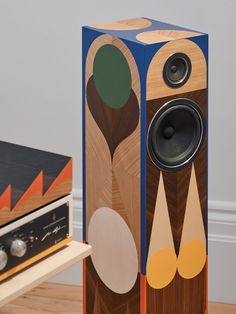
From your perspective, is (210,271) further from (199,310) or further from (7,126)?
(7,126)

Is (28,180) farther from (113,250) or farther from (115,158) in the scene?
(113,250)

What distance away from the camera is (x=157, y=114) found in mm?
1952

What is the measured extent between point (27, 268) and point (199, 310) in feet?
2.43

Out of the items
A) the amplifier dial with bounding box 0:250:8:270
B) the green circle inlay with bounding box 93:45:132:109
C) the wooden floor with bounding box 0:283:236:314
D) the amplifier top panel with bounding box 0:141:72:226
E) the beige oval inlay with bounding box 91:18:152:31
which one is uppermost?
the beige oval inlay with bounding box 91:18:152:31

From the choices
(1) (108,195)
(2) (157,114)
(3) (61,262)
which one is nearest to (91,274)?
(1) (108,195)

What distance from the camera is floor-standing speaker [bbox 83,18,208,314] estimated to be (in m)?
1.95

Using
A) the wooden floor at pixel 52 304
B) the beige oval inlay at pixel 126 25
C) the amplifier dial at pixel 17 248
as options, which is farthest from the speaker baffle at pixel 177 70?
the wooden floor at pixel 52 304

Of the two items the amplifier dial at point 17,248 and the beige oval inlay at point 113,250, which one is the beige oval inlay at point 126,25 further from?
the amplifier dial at point 17,248

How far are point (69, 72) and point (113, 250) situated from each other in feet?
2.12

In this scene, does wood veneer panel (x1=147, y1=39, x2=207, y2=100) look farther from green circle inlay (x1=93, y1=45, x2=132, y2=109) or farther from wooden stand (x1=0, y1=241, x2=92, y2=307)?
wooden stand (x1=0, y1=241, x2=92, y2=307)

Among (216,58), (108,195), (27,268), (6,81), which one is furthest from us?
(6,81)

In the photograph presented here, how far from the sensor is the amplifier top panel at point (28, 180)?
1494 millimetres

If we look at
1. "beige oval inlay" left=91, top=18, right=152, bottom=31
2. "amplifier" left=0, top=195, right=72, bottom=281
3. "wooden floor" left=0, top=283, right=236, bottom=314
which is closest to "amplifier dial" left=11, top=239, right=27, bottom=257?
"amplifier" left=0, top=195, right=72, bottom=281

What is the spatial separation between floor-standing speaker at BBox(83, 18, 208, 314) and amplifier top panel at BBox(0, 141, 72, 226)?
0.38 m
